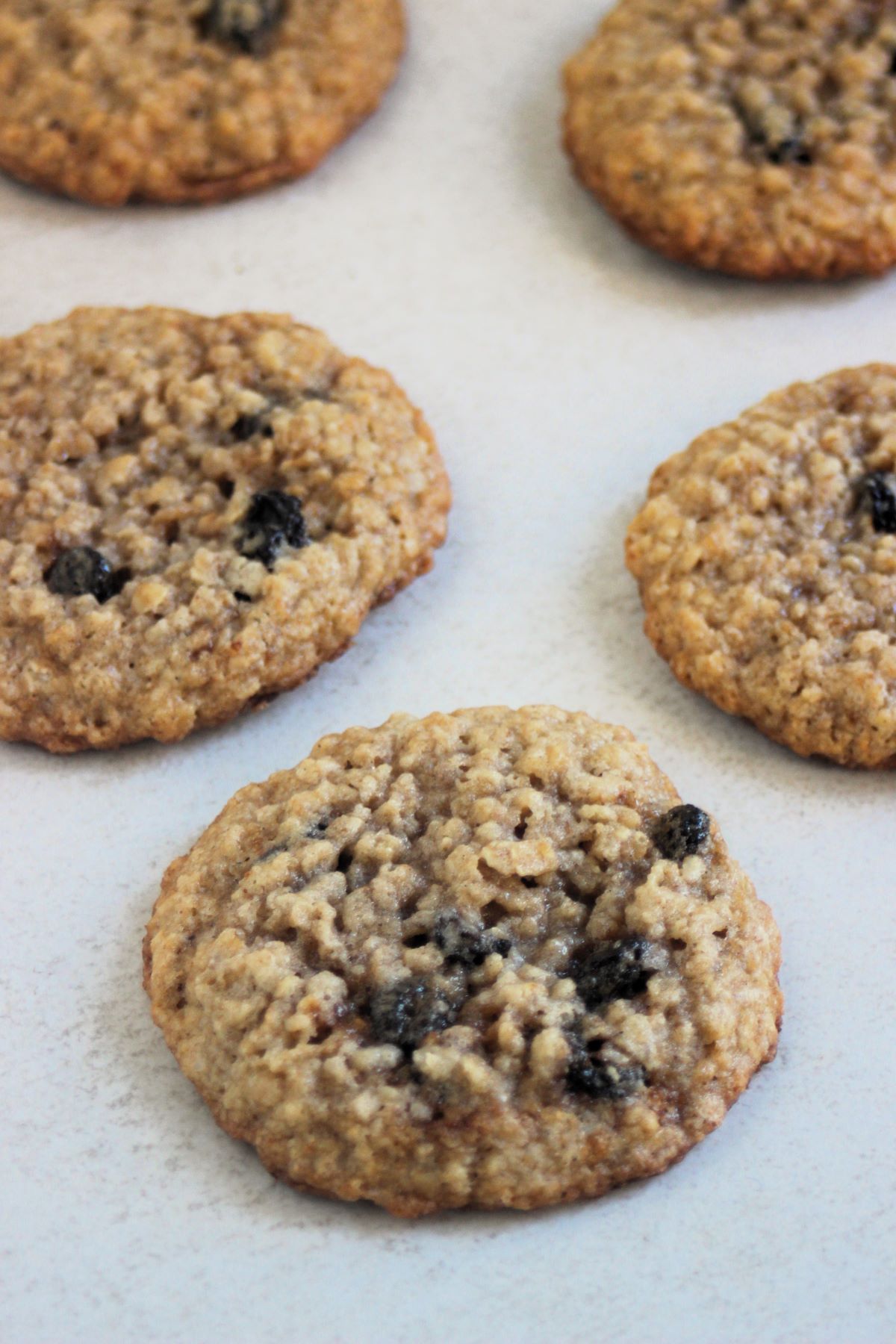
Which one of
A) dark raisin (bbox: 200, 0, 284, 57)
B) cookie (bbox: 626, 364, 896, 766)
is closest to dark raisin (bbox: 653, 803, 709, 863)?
cookie (bbox: 626, 364, 896, 766)

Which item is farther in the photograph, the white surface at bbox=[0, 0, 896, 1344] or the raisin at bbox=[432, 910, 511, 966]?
the raisin at bbox=[432, 910, 511, 966]

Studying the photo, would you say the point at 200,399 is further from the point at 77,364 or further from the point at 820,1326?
the point at 820,1326

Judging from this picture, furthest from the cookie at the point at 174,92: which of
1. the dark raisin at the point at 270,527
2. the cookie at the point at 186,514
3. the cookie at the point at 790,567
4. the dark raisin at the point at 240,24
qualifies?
the cookie at the point at 790,567

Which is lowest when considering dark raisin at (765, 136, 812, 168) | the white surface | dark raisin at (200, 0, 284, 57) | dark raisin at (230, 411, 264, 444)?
the white surface

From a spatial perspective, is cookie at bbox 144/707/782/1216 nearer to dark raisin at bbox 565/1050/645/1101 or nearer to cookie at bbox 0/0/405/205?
dark raisin at bbox 565/1050/645/1101

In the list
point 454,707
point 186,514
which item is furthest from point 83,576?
point 454,707

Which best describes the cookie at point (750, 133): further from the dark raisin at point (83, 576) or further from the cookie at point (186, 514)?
the dark raisin at point (83, 576)
